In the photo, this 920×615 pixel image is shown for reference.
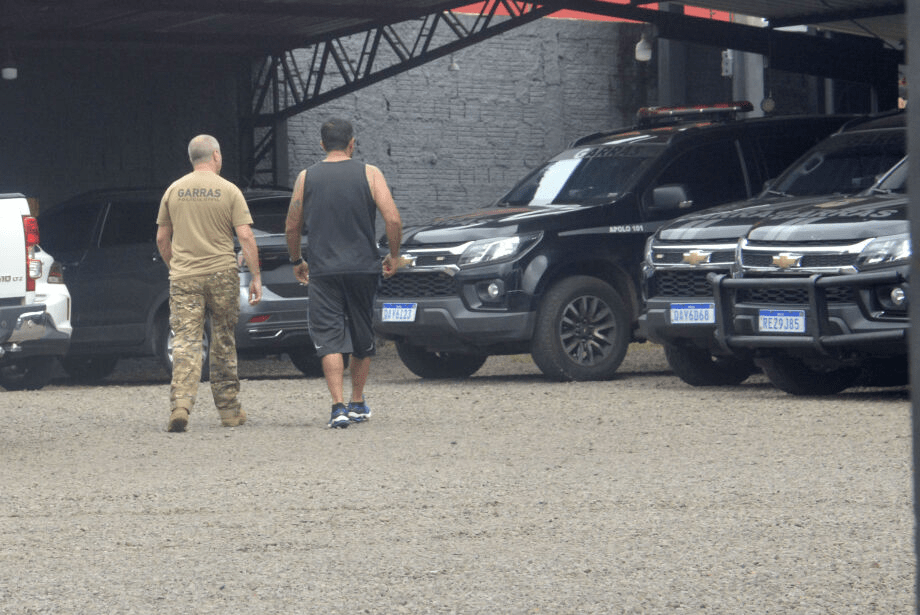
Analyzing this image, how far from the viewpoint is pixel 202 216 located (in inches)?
403

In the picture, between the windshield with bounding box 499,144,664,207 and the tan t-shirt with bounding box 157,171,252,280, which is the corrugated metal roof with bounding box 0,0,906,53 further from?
the tan t-shirt with bounding box 157,171,252,280

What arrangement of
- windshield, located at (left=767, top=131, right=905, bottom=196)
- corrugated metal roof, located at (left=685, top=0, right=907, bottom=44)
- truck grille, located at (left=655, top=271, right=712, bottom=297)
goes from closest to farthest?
truck grille, located at (left=655, top=271, right=712, bottom=297) → windshield, located at (left=767, top=131, right=905, bottom=196) → corrugated metal roof, located at (left=685, top=0, right=907, bottom=44)

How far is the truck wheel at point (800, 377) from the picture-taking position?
11633 millimetres

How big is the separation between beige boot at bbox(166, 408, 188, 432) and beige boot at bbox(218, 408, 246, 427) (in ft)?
1.13

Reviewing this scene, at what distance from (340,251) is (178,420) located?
53.7 inches

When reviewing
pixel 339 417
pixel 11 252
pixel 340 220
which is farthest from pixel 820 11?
pixel 11 252

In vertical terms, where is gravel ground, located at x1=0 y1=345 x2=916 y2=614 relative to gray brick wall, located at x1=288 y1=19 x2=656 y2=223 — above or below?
below

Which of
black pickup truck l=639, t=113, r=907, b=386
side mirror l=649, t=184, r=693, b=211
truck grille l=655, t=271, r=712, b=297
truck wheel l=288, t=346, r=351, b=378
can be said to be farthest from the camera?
A: truck wheel l=288, t=346, r=351, b=378

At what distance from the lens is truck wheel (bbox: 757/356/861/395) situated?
11.6m

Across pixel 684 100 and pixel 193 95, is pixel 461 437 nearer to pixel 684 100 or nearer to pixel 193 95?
pixel 193 95

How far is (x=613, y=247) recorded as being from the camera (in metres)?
13.3

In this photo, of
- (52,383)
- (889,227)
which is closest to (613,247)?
(889,227)

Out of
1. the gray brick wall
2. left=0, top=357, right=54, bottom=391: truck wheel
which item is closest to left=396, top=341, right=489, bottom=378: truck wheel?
left=0, top=357, right=54, bottom=391: truck wheel

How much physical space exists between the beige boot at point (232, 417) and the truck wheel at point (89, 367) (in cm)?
625
